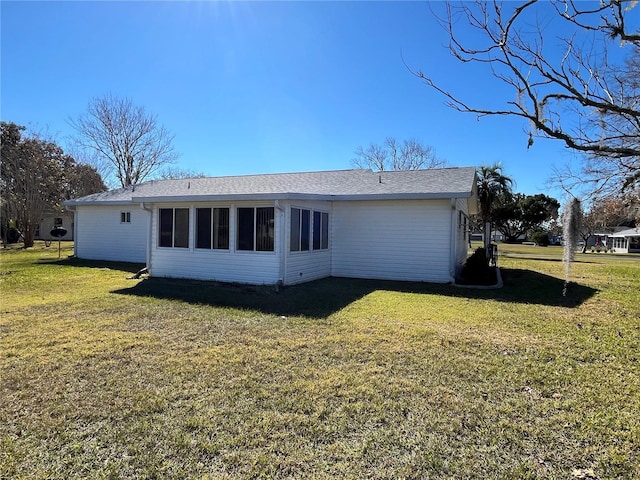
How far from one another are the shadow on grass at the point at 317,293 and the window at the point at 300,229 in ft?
3.54

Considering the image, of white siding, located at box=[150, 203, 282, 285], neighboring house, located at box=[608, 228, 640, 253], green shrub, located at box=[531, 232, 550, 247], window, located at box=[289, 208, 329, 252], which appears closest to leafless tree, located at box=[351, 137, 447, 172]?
green shrub, located at box=[531, 232, 550, 247]

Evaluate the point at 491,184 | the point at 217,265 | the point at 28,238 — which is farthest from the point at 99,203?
the point at 491,184

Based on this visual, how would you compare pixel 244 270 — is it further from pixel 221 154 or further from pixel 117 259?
pixel 221 154

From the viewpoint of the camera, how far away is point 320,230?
11.5m

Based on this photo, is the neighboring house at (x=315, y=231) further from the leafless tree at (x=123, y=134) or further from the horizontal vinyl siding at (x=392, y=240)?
the leafless tree at (x=123, y=134)

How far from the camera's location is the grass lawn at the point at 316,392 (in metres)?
2.54

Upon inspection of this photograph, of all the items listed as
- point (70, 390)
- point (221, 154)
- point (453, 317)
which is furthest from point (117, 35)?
point (221, 154)

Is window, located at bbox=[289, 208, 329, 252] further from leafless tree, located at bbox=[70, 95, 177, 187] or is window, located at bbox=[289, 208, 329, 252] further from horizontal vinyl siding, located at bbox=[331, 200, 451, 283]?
leafless tree, located at bbox=[70, 95, 177, 187]

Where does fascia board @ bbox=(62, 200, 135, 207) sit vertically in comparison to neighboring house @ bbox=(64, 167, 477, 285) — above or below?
above

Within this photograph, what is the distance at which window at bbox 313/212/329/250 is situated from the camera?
11203mm

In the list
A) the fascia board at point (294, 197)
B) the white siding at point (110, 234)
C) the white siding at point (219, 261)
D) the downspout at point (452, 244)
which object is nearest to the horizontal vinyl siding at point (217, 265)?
the white siding at point (219, 261)

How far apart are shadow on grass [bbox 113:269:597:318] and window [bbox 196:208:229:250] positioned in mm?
1112

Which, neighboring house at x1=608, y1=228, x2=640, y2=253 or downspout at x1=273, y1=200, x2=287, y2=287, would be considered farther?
neighboring house at x1=608, y1=228, x2=640, y2=253

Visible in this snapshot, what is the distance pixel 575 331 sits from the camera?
19.1 feet
